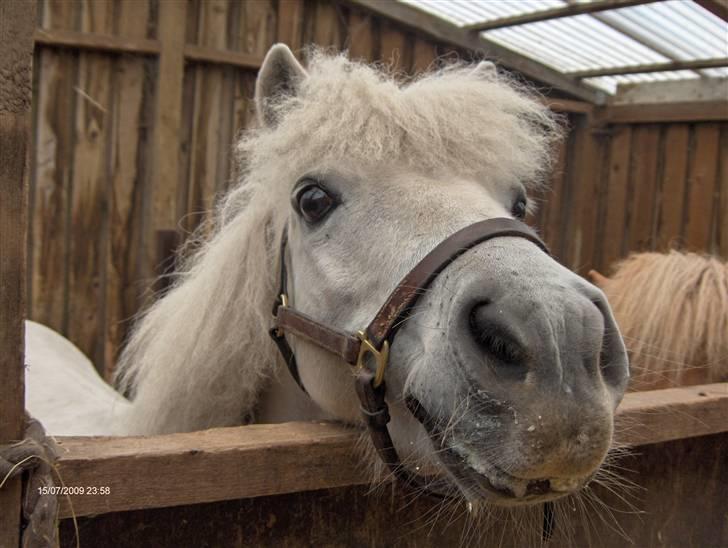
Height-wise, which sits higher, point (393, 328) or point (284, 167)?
point (284, 167)

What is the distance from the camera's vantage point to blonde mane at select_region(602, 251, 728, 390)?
8.39 ft

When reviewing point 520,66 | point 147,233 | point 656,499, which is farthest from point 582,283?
point 520,66

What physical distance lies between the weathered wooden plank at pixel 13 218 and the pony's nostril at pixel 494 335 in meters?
0.70

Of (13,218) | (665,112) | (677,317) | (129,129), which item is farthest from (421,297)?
(665,112)

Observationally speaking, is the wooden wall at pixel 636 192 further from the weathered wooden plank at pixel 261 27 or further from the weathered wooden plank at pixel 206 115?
the weathered wooden plank at pixel 206 115

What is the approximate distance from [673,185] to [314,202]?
4453mm

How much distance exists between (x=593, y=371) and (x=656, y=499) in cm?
94

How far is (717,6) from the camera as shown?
187 centimetres

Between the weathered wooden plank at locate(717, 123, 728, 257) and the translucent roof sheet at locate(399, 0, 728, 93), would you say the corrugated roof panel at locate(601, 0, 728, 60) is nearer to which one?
the translucent roof sheet at locate(399, 0, 728, 93)

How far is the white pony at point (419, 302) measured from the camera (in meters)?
1.07

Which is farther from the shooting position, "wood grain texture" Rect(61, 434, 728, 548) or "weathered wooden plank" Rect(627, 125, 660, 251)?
"weathered wooden plank" Rect(627, 125, 660, 251)

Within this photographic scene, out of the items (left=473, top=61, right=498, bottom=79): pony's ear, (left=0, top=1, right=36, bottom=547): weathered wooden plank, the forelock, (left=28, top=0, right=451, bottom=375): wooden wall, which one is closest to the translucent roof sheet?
(left=28, top=0, right=451, bottom=375): wooden wall

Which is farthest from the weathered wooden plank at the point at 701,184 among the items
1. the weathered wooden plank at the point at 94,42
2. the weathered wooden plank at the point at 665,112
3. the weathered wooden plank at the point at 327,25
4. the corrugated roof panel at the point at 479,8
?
the weathered wooden plank at the point at 94,42

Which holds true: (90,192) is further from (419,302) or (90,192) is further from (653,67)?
(653,67)
